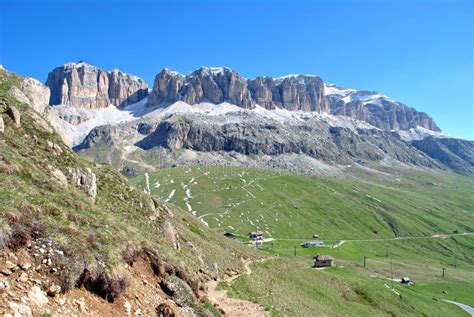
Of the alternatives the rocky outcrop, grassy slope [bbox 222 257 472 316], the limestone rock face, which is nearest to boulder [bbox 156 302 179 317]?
the rocky outcrop

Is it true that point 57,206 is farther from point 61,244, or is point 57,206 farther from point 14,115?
point 14,115

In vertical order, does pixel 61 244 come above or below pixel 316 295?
above

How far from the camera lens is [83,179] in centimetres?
3750

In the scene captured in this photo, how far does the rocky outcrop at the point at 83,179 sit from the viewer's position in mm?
36222

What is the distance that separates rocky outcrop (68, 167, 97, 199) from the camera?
3622 centimetres

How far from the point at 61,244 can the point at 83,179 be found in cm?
1833

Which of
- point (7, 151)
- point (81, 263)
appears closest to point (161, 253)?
point (81, 263)

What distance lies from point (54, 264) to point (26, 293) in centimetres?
238

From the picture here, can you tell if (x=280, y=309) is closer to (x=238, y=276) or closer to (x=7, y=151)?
(x=238, y=276)

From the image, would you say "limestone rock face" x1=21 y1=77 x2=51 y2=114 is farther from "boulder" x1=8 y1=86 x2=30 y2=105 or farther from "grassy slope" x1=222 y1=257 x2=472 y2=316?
"grassy slope" x1=222 y1=257 x2=472 y2=316

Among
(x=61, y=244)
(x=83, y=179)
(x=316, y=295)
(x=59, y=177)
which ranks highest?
(x=59, y=177)

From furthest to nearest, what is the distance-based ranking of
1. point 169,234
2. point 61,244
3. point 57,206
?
point 169,234
point 57,206
point 61,244

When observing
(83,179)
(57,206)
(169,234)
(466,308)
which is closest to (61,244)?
(57,206)

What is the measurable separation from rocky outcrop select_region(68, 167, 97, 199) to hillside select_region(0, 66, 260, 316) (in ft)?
0.33
